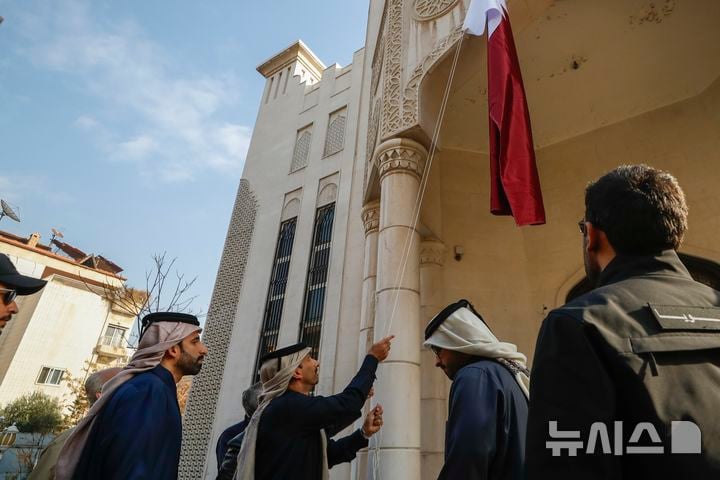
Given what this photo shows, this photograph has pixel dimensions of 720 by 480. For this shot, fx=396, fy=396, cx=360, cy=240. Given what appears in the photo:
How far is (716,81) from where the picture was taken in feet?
16.5

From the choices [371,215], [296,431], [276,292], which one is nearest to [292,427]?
[296,431]

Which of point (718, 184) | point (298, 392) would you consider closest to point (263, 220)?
point (298, 392)

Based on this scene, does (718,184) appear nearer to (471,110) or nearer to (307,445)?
(471,110)

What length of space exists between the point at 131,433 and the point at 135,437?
0.02m

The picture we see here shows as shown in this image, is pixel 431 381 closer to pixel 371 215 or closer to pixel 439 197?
pixel 371 215

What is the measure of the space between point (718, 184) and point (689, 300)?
17.7 ft

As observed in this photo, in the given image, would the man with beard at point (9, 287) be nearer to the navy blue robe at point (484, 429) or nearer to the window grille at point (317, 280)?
the navy blue robe at point (484, 429)

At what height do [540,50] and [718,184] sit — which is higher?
[540,50]

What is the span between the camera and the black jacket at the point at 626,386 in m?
0.70

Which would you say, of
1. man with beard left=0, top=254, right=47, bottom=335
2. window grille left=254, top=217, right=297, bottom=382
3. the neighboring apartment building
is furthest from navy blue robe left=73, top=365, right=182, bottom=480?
the neighboring apartment building

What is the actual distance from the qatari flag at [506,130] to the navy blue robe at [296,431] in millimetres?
2208

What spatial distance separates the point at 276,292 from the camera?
8.14m

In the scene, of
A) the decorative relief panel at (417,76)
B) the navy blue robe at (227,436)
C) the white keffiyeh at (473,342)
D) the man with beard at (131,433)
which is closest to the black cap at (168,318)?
the man with beard at (131,433)

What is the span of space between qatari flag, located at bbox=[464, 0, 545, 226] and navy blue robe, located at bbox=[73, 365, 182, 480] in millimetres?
2944
